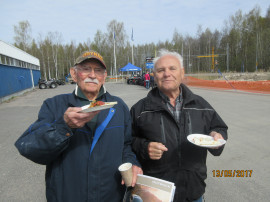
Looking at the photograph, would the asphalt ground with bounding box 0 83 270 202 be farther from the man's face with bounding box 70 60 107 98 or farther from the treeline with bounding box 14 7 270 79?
the treeline with bounding box 14 7 270 79

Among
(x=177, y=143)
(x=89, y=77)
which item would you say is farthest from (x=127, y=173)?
(x=89, y=77)

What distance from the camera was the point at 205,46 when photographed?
59.8 m

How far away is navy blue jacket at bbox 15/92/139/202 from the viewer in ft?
4.17

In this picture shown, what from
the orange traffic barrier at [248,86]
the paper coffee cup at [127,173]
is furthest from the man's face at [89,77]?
the orange traffic barrier at [248,86]

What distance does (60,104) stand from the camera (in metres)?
1.55

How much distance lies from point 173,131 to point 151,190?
58cm

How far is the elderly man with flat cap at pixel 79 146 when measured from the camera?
1264mm

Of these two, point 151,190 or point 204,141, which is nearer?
point 151,190

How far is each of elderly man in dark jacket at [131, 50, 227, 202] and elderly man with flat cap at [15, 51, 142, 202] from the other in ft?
0.79

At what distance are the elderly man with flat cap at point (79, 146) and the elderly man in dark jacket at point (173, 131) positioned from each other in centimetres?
24
